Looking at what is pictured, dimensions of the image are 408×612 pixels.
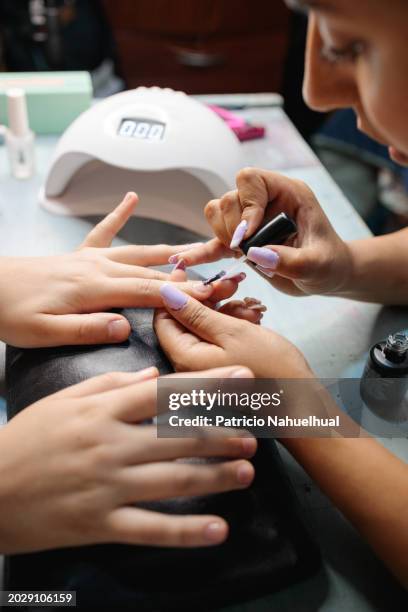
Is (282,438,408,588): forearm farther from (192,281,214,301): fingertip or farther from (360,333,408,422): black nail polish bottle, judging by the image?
(192,281,214,301): fingertip

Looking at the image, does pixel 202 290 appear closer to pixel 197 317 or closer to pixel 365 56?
pixel 197 317

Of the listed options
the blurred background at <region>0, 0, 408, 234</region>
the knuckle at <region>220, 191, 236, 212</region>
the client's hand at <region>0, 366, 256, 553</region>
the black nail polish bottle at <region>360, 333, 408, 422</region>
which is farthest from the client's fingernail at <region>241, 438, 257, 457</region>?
the blurred background at <region>0, 0, 408, 234</region>

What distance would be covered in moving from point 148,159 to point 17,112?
0.30 meters

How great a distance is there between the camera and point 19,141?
1.12 meters

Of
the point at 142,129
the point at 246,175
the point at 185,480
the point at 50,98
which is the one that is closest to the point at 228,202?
the point at 246,175

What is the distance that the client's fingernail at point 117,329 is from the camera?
71 cm

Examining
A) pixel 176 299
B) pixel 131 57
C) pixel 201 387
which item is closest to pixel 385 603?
pixel 201 387

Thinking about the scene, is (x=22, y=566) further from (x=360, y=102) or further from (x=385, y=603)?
(x=360, y=102)

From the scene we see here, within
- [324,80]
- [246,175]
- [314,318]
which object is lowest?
[314,318]

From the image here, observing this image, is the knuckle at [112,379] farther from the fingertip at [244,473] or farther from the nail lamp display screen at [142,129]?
the nail lamp display screen at [142,129]

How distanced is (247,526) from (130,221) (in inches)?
24.5

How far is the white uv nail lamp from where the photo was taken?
0.98 m

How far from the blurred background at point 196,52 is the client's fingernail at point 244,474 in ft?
4.18

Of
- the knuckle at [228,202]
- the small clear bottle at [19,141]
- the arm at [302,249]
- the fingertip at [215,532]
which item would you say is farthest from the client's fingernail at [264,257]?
the small clear bottle at [19,141]
